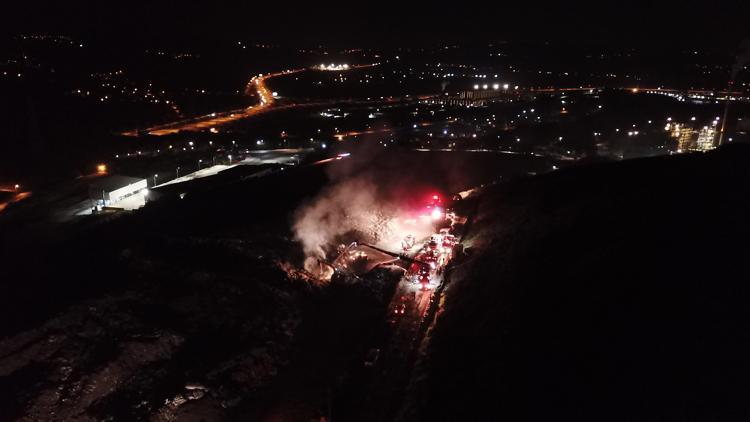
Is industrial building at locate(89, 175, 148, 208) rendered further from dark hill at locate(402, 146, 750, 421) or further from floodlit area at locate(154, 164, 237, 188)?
dark hill at locate(402, 146, 750, 421)

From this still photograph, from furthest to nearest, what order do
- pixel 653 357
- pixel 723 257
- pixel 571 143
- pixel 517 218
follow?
pixel 571 143 → pixel 517 218 → pixel 723 257 → pixel 653 357

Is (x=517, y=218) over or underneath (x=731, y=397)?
underneath

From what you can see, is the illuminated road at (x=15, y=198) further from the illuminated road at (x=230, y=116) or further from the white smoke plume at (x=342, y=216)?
the illuminated road at (x=230, y=116)

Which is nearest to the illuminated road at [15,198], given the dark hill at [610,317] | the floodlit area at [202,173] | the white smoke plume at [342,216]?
the floodlit area at [202,173]

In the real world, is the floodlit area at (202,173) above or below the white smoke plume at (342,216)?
above

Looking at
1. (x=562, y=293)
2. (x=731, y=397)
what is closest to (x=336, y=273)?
(x=562, y=293)

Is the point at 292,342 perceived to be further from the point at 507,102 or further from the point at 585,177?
the point at 507,102

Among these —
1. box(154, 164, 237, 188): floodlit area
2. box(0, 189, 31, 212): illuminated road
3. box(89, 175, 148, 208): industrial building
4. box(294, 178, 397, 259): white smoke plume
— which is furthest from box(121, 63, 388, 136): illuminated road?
box(294, 178, 397, 259): white smoke plume

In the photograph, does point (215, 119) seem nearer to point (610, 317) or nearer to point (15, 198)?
point (15, 198)
